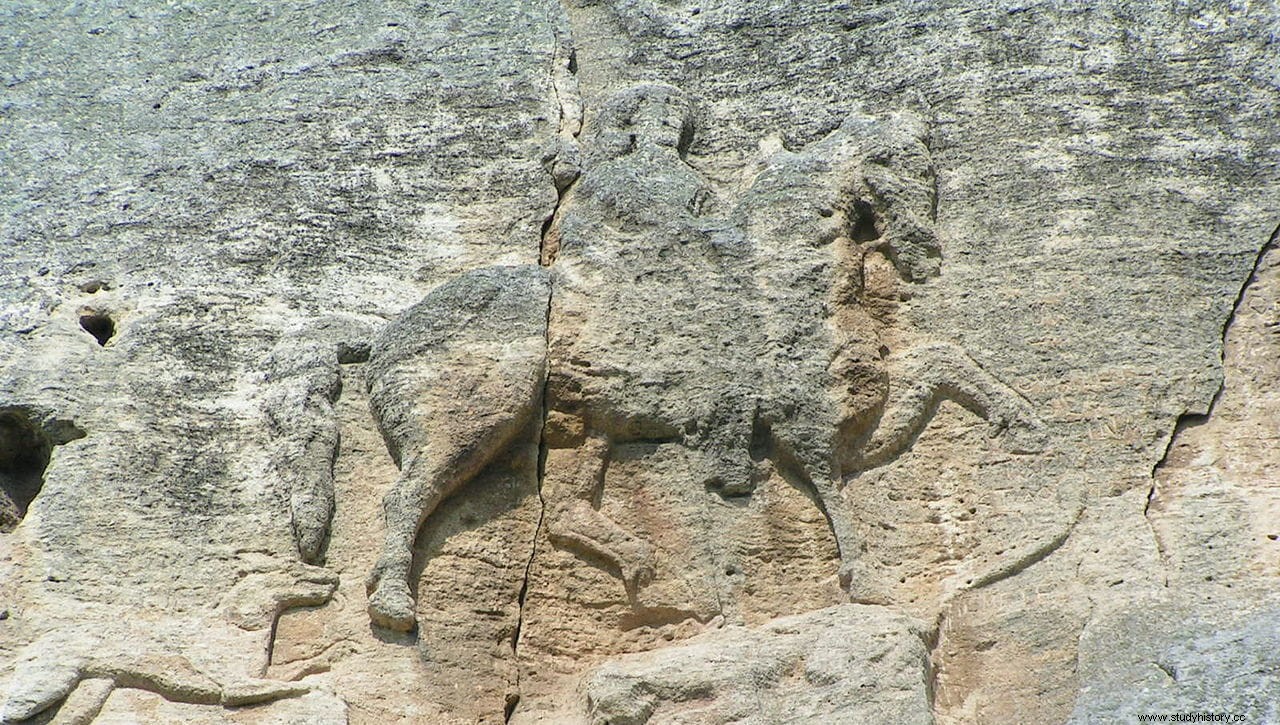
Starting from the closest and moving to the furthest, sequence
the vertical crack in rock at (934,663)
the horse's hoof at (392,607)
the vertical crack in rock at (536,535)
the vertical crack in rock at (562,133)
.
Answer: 1. the vertical crack in rock at (934,663)
2. the horse's hoof at (392,607)
3. the vertical crack in rock at (536,535)
4. the vertical crack in rock at (562,133)

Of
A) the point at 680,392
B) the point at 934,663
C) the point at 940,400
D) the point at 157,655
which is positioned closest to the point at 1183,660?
the point at 934,663

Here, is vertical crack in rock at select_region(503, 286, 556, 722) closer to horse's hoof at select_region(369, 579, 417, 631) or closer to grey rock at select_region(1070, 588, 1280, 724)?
horse's hoof at select_region(369, 579, 417, 631)

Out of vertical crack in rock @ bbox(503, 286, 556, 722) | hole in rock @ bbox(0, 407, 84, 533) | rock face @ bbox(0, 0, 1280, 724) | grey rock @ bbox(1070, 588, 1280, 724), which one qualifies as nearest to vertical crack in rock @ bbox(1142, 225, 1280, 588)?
rock face @ bbox(0, 0, 1280, 724)

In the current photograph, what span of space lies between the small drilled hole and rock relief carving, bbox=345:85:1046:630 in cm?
104

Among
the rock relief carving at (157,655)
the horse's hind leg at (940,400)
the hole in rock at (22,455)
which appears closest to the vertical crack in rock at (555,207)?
the rock relief carving at (157,655)

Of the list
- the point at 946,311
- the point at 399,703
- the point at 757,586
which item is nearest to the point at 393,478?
the point at 399,703

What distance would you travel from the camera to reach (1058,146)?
678cm

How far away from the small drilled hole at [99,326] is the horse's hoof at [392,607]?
65.5 inches

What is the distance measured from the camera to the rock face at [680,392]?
543 centimetres

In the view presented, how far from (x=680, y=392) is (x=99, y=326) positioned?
2.21m

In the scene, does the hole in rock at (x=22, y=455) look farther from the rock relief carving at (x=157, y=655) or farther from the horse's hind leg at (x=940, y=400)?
the horse's hind leg at (x=940, y=400)

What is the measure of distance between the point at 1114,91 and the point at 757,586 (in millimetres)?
2601

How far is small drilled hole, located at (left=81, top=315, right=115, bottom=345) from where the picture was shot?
6574 mm

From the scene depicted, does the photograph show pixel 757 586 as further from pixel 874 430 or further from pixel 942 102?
pixel 942 102
